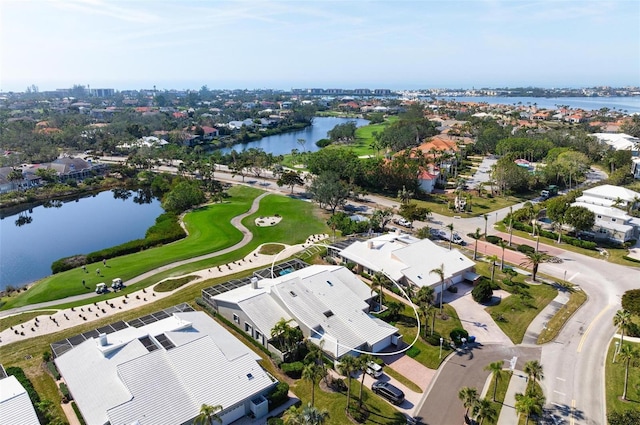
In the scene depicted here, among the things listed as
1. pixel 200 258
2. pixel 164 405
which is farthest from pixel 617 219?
pixel 164 405

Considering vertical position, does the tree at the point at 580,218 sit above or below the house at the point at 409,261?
above

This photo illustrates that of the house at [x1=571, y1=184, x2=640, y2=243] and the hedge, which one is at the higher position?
the house at [x1=571, y1=184, x2=640, y2=243]

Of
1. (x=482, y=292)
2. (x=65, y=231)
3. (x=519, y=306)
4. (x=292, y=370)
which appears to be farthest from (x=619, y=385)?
(x=65, y=231)

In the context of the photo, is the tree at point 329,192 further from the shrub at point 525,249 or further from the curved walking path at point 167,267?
the shrub at point 525,249

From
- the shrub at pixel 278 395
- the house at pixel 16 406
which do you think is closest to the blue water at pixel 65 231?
the house at pixel 16 406

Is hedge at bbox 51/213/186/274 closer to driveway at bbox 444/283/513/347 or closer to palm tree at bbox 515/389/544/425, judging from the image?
driveway at bbox 444/283/513/347

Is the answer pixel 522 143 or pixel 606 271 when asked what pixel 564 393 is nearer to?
pixel 606 271

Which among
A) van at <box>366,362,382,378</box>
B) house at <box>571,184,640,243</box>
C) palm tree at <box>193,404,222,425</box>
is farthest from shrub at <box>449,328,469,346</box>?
house at <box>571,184,640,243</box>
